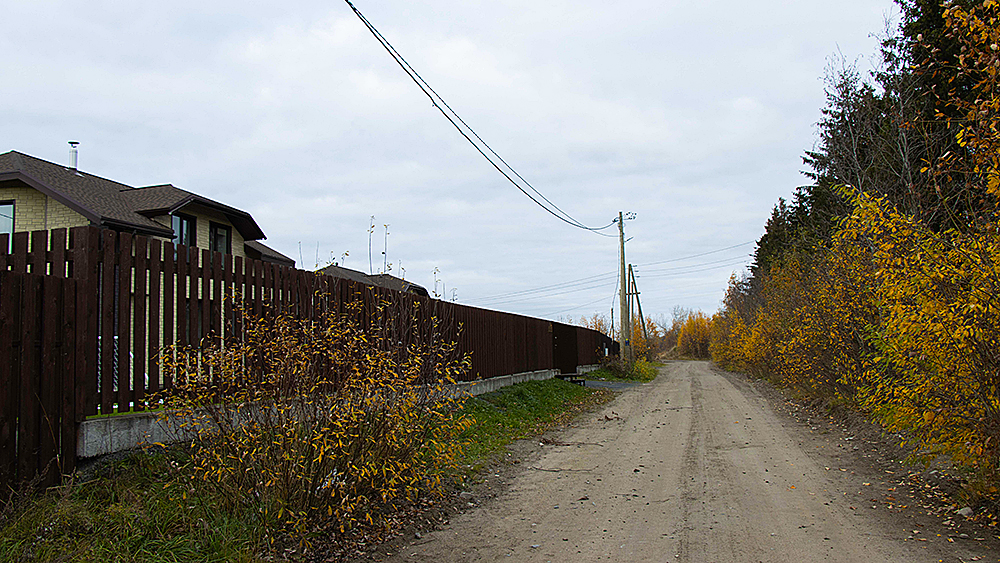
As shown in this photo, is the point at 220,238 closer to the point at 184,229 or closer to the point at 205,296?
the point at 184,229

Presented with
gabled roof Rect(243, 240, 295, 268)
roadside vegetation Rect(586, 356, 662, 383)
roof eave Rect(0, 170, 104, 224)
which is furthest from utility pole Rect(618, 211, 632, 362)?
roof eave Rect(0, 170, 104, 224)

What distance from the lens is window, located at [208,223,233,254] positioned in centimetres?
1919

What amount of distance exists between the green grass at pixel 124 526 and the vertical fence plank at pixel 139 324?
2.57ft

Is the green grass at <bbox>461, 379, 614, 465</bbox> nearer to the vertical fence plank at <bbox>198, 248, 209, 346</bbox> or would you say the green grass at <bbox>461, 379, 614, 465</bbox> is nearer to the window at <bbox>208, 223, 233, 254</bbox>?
the vertical fence plank at <bbox>198, 248, 209, 346</bbox>

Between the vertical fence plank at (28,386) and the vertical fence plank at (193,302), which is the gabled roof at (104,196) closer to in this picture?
the vertical fence plank at (193,302)

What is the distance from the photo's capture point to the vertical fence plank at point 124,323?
5.16 meters

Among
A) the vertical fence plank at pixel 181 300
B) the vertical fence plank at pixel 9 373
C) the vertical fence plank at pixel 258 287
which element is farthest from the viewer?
the vertical fence plank at pixel 258 287

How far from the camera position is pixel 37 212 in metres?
15.2

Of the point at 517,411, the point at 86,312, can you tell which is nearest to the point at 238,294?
the point at 86,312

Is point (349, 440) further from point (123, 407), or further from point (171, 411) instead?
point (123, 407)

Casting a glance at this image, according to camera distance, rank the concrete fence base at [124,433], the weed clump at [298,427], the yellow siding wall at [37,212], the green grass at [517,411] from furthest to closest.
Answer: the yellow siding wall at [37,212] < the green grass at [517,411] < the concrete fence base at [124,433] < the weed clump at [298,427]

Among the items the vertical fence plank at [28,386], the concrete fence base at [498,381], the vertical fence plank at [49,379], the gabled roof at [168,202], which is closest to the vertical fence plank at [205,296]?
the vertical fence plank at [49,379]

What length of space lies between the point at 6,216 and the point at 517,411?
12.9 metres

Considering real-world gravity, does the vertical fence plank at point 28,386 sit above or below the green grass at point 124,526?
above
